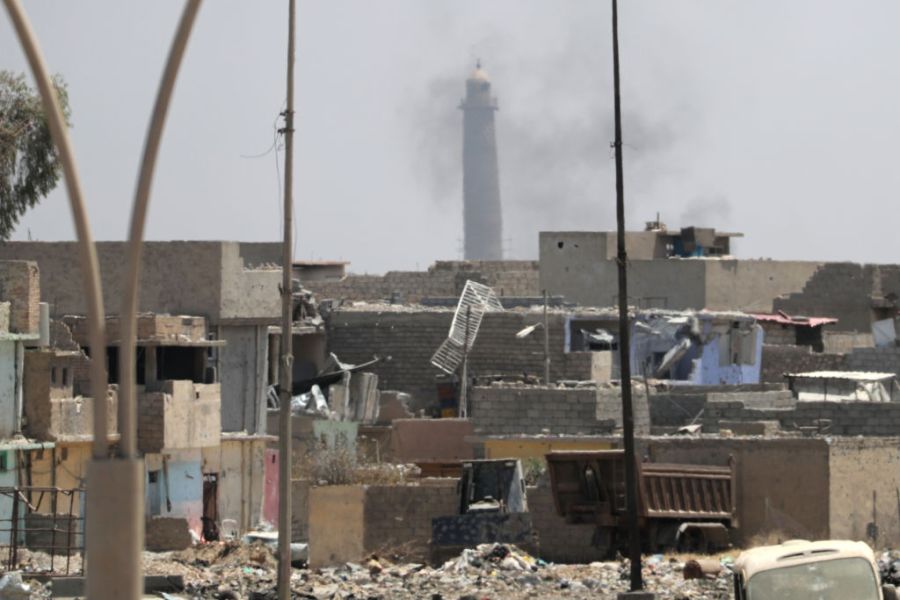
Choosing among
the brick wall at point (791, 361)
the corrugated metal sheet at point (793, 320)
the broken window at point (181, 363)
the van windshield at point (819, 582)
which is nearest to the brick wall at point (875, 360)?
the brick wall at point (791, 361)

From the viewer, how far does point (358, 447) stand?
3778 cm

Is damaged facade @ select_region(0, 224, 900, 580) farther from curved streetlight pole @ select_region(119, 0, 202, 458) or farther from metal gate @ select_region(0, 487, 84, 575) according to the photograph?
curved streetlight pole @ select_region(119, 0, 202, 458)

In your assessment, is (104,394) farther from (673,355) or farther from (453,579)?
(673,355)

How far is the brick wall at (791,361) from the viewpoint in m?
46.9

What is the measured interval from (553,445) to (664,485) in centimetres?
457

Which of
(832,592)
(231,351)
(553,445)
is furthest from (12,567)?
(231,351)

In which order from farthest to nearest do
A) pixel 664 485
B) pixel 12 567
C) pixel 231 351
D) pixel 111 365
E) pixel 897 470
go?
pixel 231 351
pixel 111 365
pixel 897 470
pixel 664 485
pixel 12 567

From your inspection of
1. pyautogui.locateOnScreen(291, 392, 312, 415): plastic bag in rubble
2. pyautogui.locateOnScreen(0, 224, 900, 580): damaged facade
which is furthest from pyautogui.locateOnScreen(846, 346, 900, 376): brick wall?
pyautogui.locateOnScreen(291, 392, 312, 415): plastic bag in rubble

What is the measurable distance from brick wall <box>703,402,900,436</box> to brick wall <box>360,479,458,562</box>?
5.83 m

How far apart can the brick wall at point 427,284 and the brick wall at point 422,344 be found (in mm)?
10302

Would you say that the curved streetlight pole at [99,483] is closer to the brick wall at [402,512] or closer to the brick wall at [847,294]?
the brick wall at [402,512]

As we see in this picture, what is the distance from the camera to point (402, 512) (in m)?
28.8

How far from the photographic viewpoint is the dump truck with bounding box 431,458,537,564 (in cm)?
2783

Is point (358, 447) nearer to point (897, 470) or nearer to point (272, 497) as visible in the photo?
point (272, 497)
